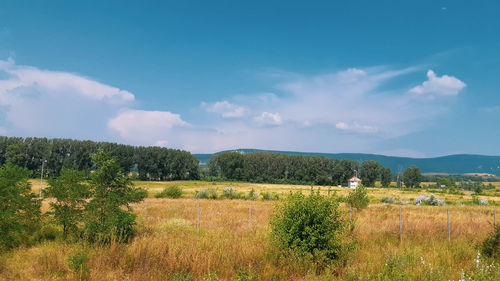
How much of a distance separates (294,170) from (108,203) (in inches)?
5341

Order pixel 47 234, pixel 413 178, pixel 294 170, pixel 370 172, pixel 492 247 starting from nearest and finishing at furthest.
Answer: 1. pixel 492 247
2. pixel 47 234
3. pixel 413 178
4. pixel 370 172
5. pixel 294 170

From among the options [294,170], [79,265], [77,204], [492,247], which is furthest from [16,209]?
[294,170]

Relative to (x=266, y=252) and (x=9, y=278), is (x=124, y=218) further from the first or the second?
(x=266, y=252)

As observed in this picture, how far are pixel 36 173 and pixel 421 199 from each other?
117m

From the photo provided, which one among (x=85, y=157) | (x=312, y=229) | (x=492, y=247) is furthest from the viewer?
(x=85, y=157)

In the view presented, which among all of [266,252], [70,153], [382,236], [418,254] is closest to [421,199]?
[382,236]

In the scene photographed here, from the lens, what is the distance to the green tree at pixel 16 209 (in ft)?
36.1

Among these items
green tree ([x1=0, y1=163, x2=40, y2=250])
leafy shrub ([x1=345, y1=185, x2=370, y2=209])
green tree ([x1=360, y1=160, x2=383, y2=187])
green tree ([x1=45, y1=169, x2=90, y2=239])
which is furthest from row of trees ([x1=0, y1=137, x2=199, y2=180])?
green tree ([x1=45, y1=169, x2=90, y2=239])

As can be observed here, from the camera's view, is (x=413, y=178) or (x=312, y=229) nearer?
(x=312, y=229)

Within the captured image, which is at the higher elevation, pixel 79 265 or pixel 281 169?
pixel 79 265

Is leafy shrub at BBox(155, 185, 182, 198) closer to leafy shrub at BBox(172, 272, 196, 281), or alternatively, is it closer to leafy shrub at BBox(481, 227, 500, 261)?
leafy shrub at BBox(172, 272, 196, 281)

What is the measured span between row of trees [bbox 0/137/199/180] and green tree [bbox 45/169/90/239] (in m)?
85.2

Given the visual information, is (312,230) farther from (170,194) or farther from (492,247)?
(170,194)

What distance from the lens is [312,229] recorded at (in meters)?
8.89
